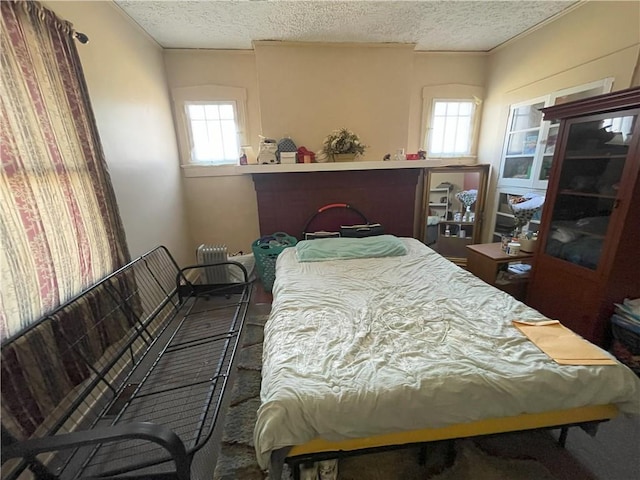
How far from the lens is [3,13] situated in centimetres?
113

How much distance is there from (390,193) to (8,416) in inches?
125

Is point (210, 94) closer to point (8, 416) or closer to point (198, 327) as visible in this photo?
point (198, 327)

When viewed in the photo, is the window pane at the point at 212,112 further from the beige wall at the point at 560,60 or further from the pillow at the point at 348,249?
the beige wall at the point at 560,60

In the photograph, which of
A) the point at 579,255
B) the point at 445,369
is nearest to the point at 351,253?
the point at 445,369

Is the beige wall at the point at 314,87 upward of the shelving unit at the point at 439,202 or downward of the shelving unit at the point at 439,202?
upward

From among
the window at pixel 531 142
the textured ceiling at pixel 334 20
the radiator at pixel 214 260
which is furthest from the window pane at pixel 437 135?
the radiator at pixel 214 260

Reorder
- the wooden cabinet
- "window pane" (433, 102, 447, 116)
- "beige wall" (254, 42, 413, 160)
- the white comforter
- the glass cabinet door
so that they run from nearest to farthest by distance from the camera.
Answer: the white comforter
the wooden cabinet
the glass cabinet door
"beige wall" (254, 42, 413, 160)
"window pane" (433, 102, 447, 116)

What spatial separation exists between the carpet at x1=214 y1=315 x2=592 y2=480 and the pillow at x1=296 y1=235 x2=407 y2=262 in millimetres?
1321

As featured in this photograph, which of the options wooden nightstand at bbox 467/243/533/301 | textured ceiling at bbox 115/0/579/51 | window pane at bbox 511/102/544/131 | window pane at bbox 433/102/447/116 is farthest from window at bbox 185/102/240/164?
window pane at bbox 511/102/544/131

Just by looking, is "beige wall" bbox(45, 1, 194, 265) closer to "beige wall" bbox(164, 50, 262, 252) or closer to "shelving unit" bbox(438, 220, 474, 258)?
"beige wall" bbox(164, 50, 262, 252)

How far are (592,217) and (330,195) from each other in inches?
86.6

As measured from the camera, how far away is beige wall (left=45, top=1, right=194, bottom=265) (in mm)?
1774

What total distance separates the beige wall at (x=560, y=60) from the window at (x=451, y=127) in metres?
0.17

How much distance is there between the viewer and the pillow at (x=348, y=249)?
236 cm
